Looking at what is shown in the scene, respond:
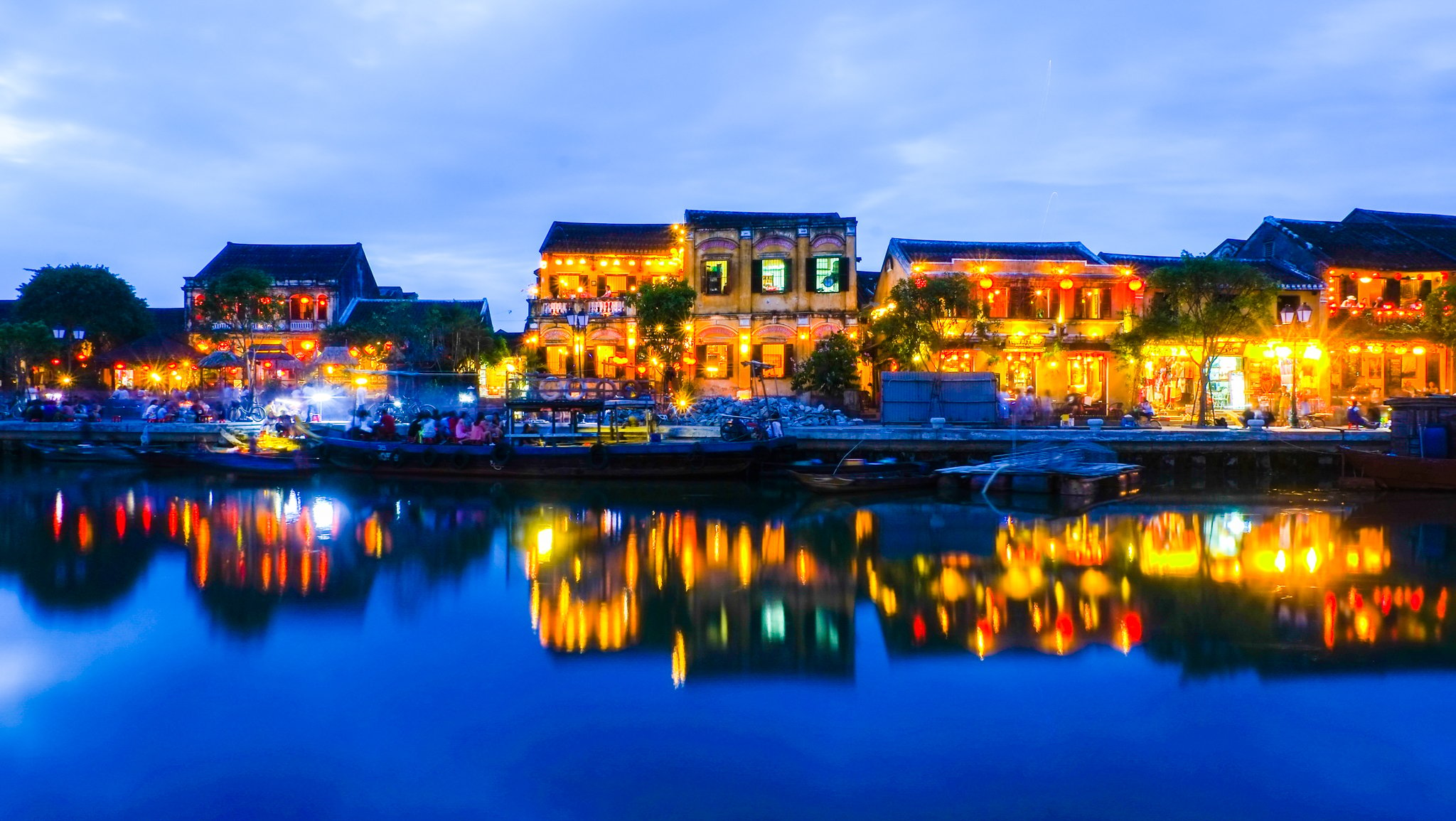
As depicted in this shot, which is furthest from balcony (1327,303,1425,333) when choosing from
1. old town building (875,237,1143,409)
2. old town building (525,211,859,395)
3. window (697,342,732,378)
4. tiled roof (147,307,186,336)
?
tiled roof (147,307,186,336)

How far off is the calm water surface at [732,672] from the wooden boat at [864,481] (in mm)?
3897

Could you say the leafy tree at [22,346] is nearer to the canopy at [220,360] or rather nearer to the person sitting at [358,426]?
the canopy at [220,360]

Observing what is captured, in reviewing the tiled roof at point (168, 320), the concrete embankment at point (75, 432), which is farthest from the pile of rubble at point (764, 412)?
the tiled roof at point (168, 320)

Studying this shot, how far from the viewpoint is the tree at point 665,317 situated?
3189cm

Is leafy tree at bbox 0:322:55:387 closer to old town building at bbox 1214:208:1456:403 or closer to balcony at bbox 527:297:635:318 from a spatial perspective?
balcony at bbox 527:297:635:318

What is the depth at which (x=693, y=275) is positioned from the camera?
36094 millimetres

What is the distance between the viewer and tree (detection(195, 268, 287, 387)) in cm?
3650

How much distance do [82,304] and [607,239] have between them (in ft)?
93.3

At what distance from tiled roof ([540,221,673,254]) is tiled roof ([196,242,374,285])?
515 inches

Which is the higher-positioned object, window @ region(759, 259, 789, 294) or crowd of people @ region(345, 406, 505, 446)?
window @ region(759, 259, 789, 294)

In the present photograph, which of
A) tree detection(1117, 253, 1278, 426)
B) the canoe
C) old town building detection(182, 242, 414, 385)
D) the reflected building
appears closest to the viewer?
the reflected building

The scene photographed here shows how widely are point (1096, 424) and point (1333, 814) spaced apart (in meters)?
20.6

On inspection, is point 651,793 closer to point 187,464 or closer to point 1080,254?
point 187,464

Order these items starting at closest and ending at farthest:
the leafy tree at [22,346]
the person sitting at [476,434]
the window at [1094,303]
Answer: the person sitting at [476,434]
the window at [1094,303]
the leafy tree at [22,346]
